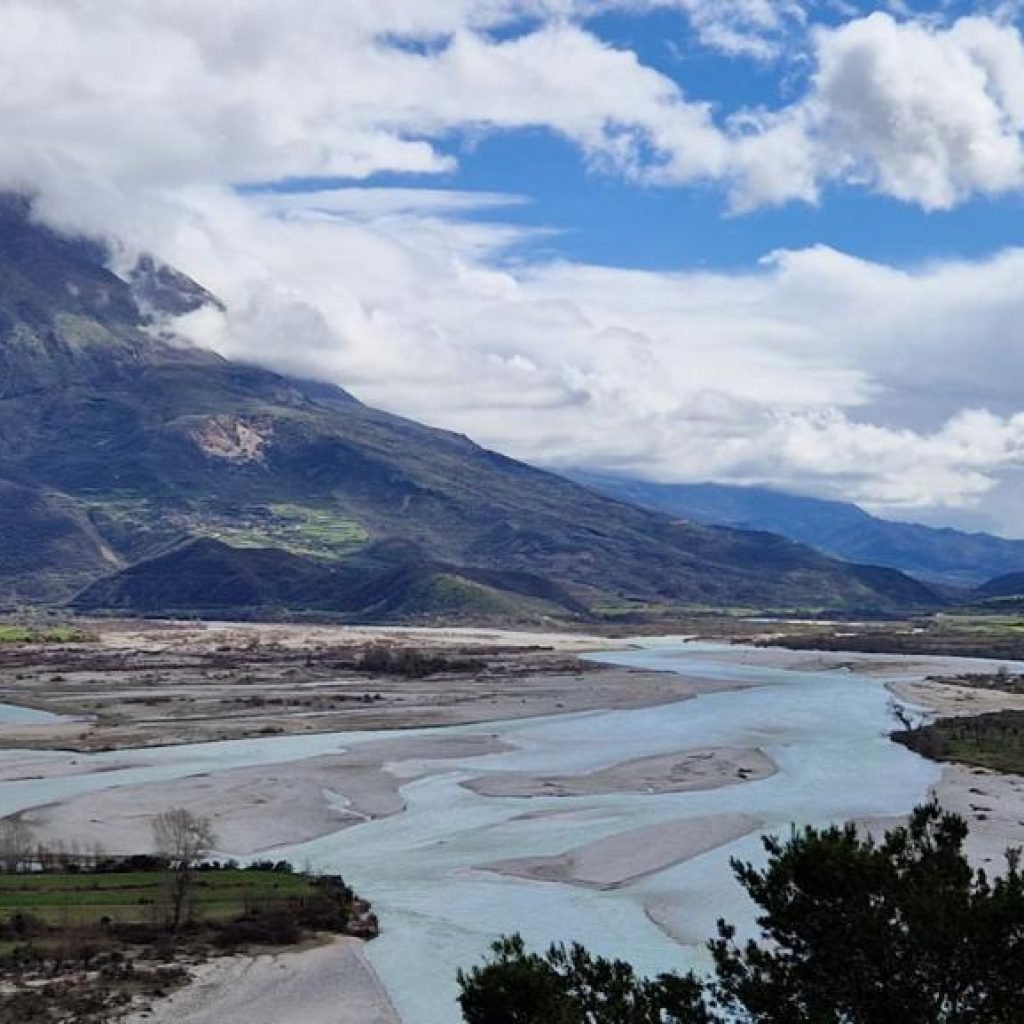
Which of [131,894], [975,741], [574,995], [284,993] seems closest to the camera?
[574,995]

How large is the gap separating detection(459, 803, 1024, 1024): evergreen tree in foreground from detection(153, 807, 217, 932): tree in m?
33.2

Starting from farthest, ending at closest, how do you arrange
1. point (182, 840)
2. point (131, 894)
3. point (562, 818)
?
point (562, 818), point (182, 840), point (131, 894)

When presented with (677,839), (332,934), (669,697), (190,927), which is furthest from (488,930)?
(669,697)

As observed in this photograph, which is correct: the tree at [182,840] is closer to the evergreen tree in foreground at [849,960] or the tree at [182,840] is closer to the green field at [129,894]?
the green field at [129,894]

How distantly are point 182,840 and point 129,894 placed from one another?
1050 cm

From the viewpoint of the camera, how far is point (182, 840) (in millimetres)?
61250

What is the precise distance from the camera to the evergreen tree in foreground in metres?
19.5

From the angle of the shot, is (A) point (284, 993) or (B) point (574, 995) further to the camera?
(A) point (284, 993)

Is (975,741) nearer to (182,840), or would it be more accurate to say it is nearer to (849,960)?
(182,840)

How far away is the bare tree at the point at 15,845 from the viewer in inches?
2226

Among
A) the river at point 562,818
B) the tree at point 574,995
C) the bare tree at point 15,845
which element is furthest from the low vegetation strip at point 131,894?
the tree at point 574,995

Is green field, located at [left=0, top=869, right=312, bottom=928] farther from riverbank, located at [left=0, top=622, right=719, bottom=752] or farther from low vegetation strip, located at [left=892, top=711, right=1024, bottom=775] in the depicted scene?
low vegetation strip, located at [left=892, top=711, right=1024, bottom=775]

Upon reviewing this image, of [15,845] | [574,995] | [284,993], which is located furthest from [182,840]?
[574,995]

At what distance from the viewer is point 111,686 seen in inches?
5999
